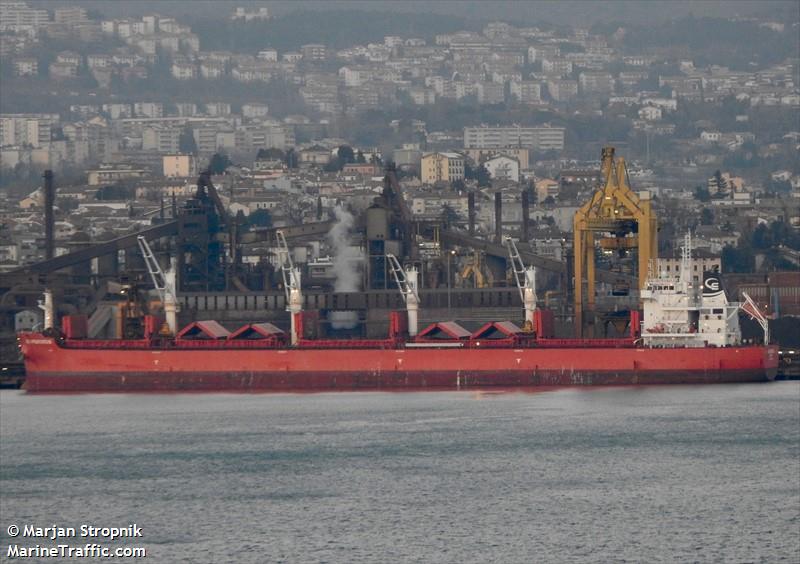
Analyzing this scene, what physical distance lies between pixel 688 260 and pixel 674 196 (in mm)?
73230

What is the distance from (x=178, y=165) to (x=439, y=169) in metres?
16.1

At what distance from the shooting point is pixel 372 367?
199 feet

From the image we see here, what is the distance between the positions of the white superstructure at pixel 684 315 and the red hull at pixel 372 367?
2.20 feet

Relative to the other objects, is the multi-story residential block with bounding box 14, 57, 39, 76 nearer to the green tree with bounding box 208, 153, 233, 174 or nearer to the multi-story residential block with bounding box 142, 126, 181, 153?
the multi-story residential block with bounding box 142, 126, 181, 153

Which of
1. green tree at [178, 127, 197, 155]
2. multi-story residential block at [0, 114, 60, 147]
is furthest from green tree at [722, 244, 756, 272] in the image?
multi-story residential block at [0, 114, 60, 147]

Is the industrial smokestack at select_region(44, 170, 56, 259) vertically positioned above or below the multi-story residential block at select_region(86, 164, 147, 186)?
below

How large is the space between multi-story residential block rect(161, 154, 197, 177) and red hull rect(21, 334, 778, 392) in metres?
79.0

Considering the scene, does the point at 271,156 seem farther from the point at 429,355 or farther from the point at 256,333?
the point at 429,355

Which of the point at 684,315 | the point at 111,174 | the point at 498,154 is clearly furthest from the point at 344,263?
the point at 498,154

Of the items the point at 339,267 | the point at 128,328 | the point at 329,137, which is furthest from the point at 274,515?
the point at 329,137

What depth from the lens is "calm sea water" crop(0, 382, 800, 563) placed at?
38688 mm

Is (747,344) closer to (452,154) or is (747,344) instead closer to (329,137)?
(452,154)

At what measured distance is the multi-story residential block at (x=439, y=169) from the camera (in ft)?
445

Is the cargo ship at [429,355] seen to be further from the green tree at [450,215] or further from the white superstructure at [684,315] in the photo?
the green tree at [450,215]
